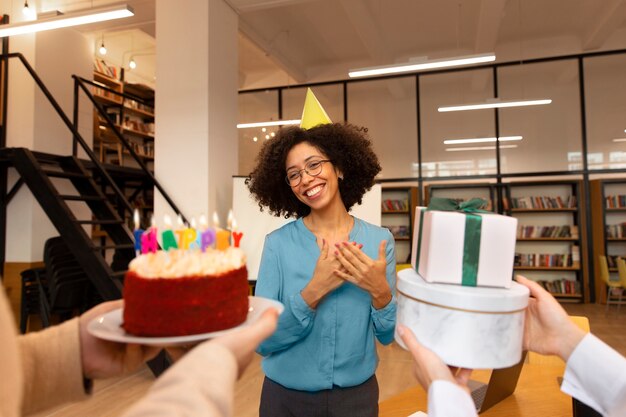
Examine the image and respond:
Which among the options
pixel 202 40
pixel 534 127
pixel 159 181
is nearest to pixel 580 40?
pixel 534 127

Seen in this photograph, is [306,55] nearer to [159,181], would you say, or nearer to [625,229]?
[159,181]

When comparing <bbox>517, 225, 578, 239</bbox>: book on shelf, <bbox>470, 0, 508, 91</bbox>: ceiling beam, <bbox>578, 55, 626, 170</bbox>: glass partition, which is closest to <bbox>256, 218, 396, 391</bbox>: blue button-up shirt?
<bbox>470, 0, 508, 91</bbox>: ceiling beam

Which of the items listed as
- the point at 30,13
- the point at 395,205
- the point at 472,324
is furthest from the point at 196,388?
the point at 395,205

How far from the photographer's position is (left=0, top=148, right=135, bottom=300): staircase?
356cm

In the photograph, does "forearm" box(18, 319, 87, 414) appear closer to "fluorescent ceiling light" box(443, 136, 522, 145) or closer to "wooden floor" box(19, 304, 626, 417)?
"wooden floor" box(19, 304, 626, 417)

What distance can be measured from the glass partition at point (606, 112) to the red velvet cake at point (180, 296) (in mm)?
8239

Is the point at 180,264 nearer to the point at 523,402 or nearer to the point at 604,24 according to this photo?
the point at 523,402

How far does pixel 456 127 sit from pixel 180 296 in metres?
7.82

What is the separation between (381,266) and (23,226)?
18.5 ft

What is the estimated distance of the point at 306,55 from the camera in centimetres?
855

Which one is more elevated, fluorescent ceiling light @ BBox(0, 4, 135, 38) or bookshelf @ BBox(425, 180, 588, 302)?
fluorescent ceiling light @ BBox(0, 4, 135, 38)

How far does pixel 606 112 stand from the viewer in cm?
727

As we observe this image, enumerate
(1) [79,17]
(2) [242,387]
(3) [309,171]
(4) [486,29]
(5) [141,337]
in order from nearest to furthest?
(5) [141,337] < (3) [309,171] < (2) [242,387] < (1) [79,17] < (4) [486,29]

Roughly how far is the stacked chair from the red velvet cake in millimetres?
4084
